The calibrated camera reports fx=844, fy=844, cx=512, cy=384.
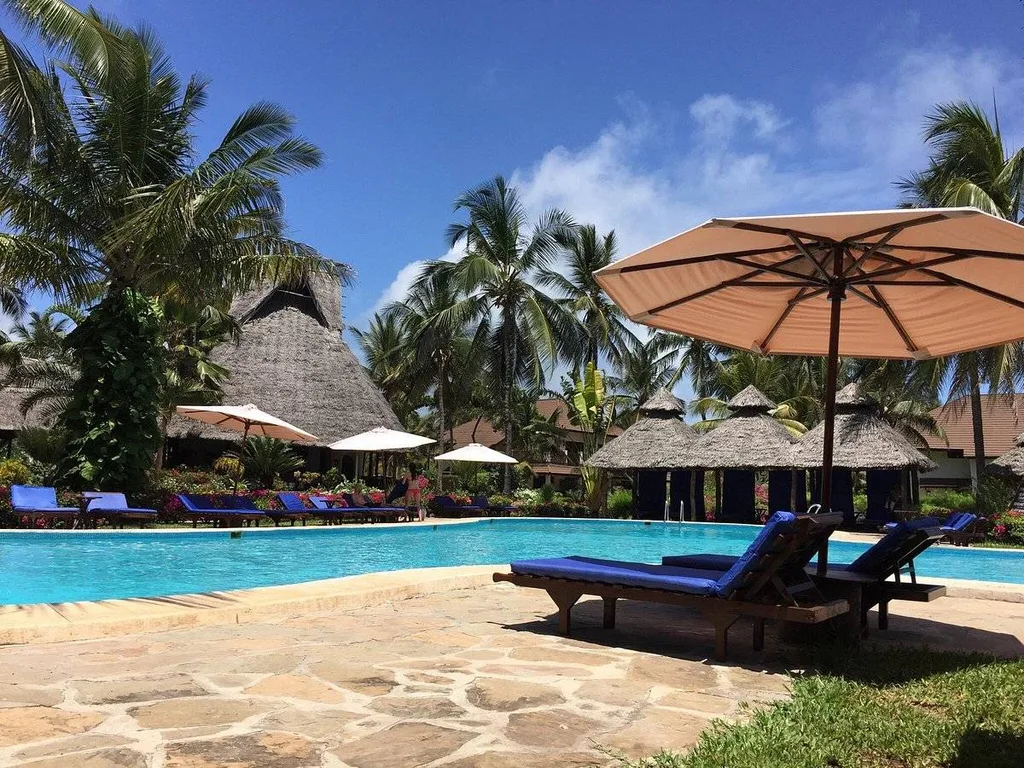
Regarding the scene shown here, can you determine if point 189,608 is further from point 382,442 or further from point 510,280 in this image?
point 510,280

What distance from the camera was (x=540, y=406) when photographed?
53.2m

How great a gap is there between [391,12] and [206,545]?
8570mm

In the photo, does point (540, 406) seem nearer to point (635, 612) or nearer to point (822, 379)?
point (822, 379)

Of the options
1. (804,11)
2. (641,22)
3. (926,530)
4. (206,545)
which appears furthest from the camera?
(206,545)

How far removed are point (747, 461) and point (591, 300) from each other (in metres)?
9.11

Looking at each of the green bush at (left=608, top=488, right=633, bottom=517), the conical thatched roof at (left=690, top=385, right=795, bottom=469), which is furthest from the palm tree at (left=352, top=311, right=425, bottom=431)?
the conical thatched roof at (left=690, top=385, right=795, bottom=469)

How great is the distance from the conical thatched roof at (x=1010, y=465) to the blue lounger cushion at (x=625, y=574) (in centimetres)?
1869

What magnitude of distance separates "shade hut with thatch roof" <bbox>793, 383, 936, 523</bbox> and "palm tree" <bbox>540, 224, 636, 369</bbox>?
8260 mm

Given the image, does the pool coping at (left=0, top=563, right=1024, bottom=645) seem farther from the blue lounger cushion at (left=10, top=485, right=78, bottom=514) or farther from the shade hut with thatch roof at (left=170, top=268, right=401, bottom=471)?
the shade hut with thatch roof at (left=170, top=268, right=401, bottom=471)

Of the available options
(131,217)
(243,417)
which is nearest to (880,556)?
(131,217)

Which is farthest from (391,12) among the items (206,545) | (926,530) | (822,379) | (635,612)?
(822,379)

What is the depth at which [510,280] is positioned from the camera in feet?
87.5

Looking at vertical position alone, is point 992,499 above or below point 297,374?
below

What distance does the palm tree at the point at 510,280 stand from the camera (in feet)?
87.4
